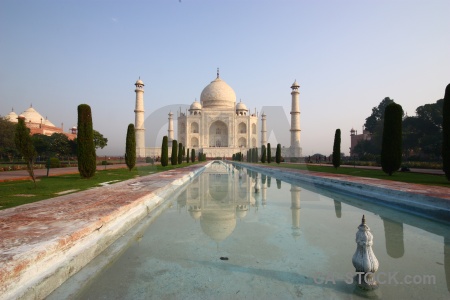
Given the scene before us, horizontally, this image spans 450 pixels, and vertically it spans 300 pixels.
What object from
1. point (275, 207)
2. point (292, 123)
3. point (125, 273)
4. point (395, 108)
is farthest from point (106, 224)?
point (292, 123)

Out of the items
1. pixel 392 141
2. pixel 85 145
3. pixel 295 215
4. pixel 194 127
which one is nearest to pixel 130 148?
→ pixel 85 145

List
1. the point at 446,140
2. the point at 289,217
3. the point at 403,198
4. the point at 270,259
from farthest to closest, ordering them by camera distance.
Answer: the point at 446,140 → the point at 403,198 → the point at 289,217 → the point at 270,259

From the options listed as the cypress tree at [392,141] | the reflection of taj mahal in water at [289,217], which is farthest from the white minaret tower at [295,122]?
the reflection of taj mahal in water at [289,217]

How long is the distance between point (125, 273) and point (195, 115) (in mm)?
43706

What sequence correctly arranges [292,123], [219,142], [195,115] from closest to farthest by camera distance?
[292,123], [195,115], [219,142]

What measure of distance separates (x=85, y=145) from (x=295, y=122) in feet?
103

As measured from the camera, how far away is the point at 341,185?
716 cm

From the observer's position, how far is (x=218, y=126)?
48.6 m

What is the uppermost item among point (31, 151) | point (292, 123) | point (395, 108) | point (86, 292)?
point (292, 123)

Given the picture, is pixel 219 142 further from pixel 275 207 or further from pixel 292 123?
pixel 275 207

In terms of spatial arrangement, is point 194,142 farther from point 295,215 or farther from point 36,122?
point 295,215

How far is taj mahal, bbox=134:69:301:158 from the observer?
142ft

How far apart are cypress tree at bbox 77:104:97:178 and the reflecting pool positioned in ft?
19.8

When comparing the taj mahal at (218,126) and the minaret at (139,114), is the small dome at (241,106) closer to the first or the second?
the taj mahal at (218,126)
